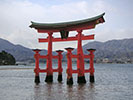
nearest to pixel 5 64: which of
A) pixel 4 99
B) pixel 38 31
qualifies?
pixel 38 31

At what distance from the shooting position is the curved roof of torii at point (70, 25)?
20559 millimetres

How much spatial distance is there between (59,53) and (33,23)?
4902mm

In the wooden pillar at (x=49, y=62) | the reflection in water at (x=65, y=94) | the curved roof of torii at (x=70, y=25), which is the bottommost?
the reflection in water at (x=65, y=94)

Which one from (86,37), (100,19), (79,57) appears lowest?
(79,57)

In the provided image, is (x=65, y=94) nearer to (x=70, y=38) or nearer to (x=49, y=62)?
(x=49, y=62)

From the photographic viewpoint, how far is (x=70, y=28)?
23.0 m

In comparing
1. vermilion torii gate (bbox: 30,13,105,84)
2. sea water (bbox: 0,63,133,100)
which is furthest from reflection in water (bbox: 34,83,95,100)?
vermilion torii gate (bbox: 30,13,105,84)

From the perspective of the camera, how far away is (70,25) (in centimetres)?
2261

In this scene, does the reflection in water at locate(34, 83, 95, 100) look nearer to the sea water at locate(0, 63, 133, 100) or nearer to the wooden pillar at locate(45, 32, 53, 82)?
the sea water at locate(0, 63, 133, 100)

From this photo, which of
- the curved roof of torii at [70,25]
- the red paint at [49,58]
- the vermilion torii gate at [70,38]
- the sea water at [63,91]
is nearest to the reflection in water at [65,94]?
the sea water at [63,91]

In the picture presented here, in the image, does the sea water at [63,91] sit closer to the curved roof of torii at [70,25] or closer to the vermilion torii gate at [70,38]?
the vermilion torii gate at [70,38]

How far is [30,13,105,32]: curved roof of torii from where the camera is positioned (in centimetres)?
2056

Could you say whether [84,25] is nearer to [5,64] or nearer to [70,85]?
[70,85]

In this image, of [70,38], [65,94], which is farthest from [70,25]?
[65,94]
